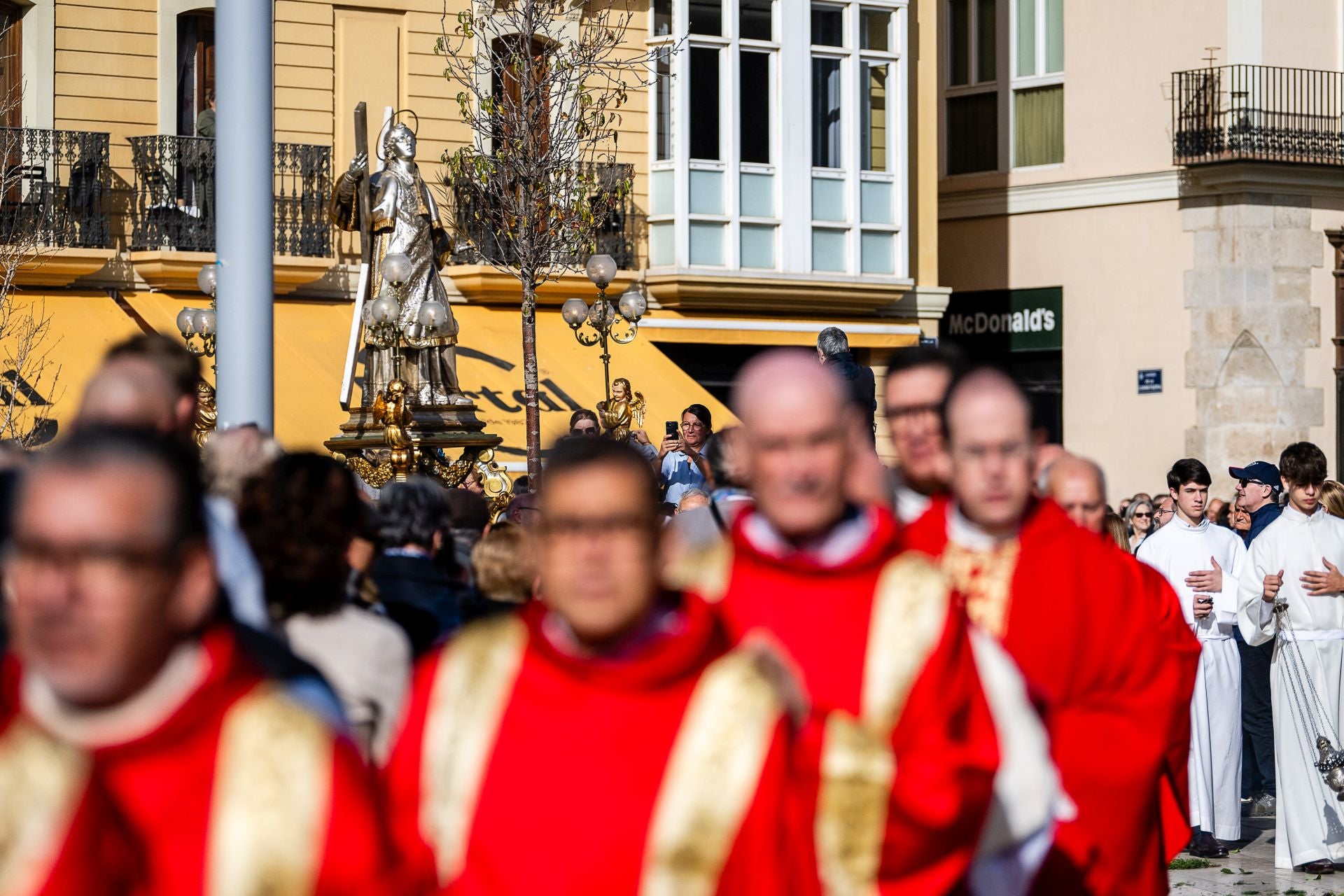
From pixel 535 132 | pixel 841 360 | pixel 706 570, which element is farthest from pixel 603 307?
pixel 706 570

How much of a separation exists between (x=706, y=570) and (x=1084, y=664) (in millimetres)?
1160

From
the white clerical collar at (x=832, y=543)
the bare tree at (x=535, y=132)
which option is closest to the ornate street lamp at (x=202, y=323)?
the bare tree at (x=535, y=132)

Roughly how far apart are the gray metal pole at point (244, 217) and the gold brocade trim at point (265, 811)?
643 cm

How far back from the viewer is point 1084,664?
4934 millimetres

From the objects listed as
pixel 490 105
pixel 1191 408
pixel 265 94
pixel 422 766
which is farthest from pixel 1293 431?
pixel 422 766

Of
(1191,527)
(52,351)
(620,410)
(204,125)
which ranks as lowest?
(1191,527)

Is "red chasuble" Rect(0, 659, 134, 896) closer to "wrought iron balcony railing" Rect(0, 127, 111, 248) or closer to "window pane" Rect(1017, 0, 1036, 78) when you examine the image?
"wrought iron balcony railing" Rect(0, 127, 111, 248)

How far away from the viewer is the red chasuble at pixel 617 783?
10.7 ft

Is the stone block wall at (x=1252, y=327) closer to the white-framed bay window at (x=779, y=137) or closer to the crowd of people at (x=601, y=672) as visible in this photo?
the white-framed bay window at (x=779, y=137)

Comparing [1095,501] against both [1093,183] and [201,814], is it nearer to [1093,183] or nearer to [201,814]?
[201,814]

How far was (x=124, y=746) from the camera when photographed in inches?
112

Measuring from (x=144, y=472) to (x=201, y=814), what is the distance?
1.52 ft

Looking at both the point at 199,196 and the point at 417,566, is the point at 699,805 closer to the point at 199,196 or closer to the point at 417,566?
the point at 417,566

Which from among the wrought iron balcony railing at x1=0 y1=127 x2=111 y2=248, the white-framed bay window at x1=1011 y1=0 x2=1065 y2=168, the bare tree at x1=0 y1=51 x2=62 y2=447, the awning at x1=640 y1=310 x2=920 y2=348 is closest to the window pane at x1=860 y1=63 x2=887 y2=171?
the awning at x1=640 y1=310 x2=920 y2=348
